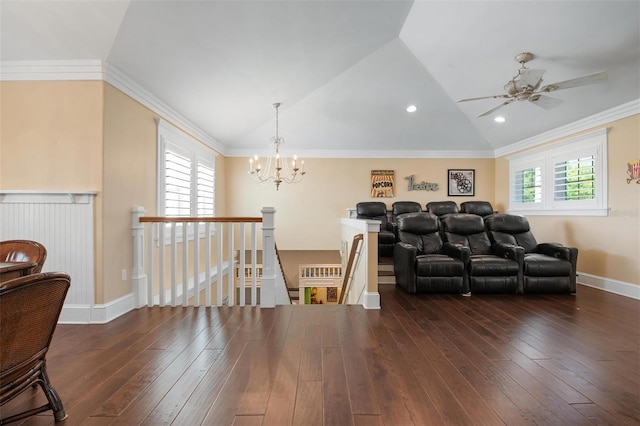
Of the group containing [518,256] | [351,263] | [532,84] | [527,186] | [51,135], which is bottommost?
[351,263]

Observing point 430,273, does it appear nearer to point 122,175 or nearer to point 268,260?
point 268,260

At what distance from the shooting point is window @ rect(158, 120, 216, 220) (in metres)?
4.32

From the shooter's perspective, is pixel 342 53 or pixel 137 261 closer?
pixel 137 261

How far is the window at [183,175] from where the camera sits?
4.32 meters

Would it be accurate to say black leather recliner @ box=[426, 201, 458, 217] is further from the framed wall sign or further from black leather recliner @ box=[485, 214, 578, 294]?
black leather recliner @ box=[485, 214, 578, 294]

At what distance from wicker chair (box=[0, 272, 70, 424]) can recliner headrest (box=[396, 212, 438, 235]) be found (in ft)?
15.0

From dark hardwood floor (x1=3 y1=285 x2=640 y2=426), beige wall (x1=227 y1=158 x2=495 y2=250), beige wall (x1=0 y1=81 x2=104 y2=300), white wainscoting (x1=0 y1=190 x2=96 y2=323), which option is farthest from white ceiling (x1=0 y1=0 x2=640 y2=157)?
dark hardwood floor (x1=3 y1=285 x2=640 y2=426)

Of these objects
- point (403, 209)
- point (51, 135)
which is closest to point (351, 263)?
point (403, 209)

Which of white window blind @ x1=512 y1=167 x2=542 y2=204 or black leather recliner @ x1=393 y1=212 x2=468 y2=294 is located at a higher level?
white window blind @ x1=512 y1=167 x2=542 y2=204

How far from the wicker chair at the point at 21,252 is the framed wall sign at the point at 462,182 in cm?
749

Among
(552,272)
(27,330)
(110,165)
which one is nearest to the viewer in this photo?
(27,330)

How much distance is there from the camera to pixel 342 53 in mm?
4551

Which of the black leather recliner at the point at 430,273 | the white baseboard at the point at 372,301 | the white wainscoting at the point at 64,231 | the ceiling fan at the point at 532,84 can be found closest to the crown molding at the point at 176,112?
the white wainscoting at the point at 64,231

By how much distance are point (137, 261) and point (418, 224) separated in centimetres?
419
